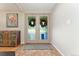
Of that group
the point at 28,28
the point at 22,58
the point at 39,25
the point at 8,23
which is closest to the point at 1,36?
the point at 8,23

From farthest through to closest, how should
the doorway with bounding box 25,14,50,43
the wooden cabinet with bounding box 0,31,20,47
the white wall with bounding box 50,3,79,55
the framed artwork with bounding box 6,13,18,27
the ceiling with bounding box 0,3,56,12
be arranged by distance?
the doorway with bounding box 25,14,50,43 < the framed artwork with bounding box 6,13,18,27 < the wooden cabinet with bounding box 0,31,20,47 < the ceiling with bounding box 0,3,56,12 < the white wall with bounding box 50,3,79,55

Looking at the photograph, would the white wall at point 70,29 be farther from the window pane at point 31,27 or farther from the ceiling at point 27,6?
the window pane at point 31,27

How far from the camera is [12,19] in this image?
347 inches

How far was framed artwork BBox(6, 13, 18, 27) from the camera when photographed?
8.82 metres

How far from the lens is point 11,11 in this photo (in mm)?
8789

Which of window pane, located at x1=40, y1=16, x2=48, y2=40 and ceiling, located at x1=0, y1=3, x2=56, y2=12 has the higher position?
ceiling, located at x1=0, y1=3, x2=56, y2=12

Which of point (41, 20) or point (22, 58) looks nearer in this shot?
point (22, 58)

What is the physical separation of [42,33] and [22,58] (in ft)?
27.1

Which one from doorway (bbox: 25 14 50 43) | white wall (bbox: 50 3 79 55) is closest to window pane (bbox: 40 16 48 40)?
doorway (bbox: 25 14 50 43)

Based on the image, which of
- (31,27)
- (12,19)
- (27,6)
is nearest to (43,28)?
(31,27)

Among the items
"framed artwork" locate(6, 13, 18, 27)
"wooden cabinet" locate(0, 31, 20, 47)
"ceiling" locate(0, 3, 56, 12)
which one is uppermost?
"ceiling" locate(0, 3, 56, 12)

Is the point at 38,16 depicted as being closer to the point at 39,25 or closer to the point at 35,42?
the point at 39,25

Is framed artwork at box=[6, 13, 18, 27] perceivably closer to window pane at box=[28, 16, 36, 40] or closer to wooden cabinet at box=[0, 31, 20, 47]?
window pane at box=[28, 16, 36, 40]

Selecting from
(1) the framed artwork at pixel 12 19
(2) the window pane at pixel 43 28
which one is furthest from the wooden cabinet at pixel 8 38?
(2) the window pane at pixel 43 28
